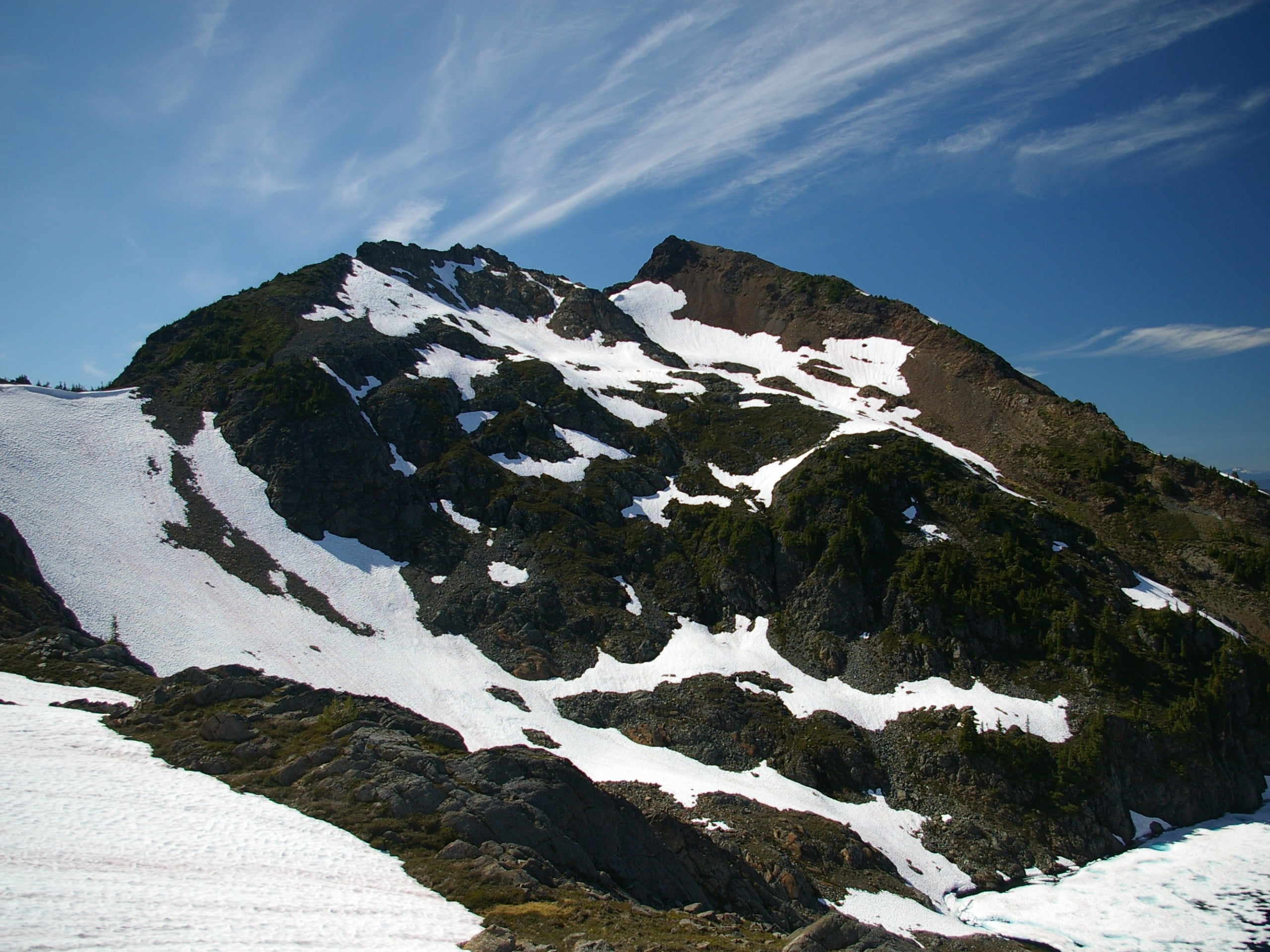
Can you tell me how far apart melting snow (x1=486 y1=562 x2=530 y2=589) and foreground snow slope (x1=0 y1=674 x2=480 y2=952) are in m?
42.0

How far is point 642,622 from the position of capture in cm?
6488

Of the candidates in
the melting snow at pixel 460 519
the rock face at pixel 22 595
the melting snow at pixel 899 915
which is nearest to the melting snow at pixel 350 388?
the melting snow at pixel 460 519

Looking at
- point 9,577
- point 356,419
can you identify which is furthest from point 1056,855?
point 356,419

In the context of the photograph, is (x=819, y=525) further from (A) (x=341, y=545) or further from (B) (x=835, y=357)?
(B) (x=835, y=357)

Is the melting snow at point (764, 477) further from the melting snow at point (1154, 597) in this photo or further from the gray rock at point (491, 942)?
the gray rock at point (491, 942)

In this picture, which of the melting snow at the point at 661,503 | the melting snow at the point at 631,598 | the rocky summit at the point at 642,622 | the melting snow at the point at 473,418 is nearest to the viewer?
the rocky summit at the point at 642,622

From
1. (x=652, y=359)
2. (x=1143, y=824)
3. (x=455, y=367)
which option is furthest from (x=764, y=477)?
(x=652, y=359)

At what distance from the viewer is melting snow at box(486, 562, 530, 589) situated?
66812 millimetres


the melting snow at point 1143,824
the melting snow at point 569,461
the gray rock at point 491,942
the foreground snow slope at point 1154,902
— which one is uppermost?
the melting snow at point 569,461

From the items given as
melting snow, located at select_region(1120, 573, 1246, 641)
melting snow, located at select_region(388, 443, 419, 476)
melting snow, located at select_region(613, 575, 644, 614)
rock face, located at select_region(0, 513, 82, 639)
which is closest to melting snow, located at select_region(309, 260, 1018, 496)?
melting snow, located at select_region(388, 443, 419, 476)

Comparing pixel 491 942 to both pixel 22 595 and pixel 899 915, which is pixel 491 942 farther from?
pixel 22 595

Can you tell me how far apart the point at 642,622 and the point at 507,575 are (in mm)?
13742

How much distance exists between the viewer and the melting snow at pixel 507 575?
66.8 metres

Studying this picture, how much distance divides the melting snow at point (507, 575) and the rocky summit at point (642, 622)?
18.0 inches
